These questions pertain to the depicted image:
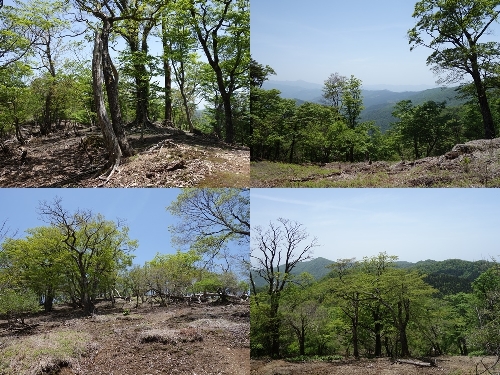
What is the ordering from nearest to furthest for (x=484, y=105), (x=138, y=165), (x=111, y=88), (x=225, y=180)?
(x=225, y=180)
(x=138, y=165)
(x=111, y=88)
(x=484, y=105)

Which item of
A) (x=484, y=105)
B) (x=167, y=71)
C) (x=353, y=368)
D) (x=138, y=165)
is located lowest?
(x=353, y=368)

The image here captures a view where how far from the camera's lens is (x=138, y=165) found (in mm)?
9305

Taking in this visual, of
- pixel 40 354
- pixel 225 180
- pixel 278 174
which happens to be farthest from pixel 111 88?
pixel 40 354

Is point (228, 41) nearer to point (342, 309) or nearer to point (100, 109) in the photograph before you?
point (100, 109)

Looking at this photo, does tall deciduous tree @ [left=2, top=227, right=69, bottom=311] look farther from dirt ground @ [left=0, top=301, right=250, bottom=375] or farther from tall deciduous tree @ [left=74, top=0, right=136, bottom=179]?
tall deciduous tree @ [left=74, top=0, right=136, bottom=179]

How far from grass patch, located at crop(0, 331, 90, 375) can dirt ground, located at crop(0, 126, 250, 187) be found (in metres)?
4.32

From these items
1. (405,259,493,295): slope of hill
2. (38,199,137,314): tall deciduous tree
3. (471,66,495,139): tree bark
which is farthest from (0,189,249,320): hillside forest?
(405,259,493,295): slope of hill

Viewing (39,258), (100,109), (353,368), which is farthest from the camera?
(39,258)

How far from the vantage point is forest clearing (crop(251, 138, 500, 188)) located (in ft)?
30.0

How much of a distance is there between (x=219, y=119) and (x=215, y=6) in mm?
6670

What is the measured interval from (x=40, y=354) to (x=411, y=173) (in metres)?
11.5

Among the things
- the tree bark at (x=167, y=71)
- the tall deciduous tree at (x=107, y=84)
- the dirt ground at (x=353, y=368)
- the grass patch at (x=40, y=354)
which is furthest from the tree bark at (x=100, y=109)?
the dirt ground at (x=353, y=368)

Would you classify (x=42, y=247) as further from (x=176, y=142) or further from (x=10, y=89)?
(x=176, y=142)

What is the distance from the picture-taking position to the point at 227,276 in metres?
15.2
